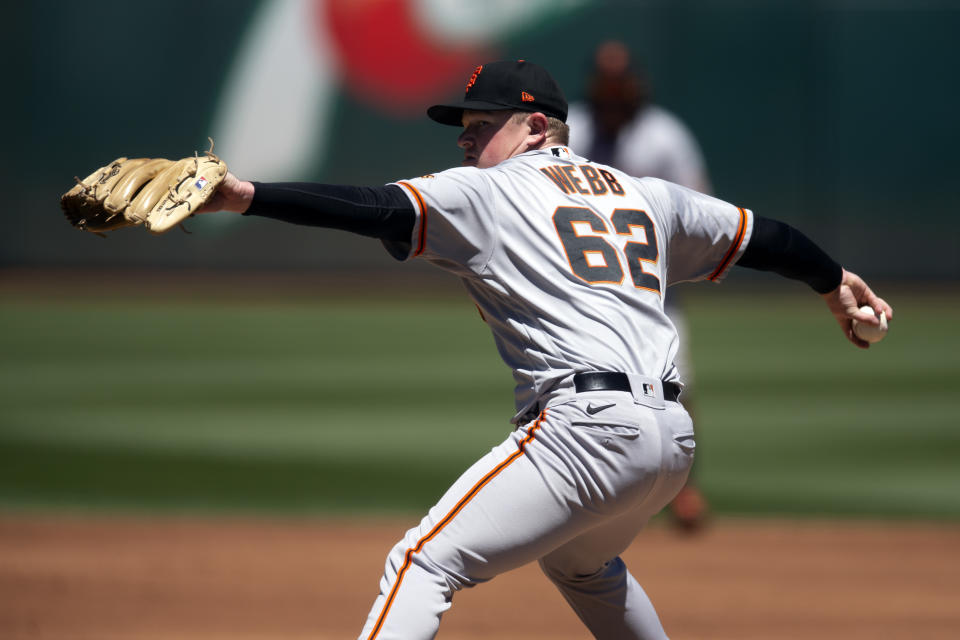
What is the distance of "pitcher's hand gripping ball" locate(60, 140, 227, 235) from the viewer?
2572 millimetres

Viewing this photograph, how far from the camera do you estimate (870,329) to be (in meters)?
3.36

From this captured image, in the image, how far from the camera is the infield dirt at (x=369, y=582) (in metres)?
4.43

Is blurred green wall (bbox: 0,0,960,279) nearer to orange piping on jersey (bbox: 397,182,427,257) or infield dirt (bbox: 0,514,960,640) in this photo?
infield dirt (bbox: 0,514,960,640)

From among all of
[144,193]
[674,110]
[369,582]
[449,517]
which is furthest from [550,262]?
[674,110]

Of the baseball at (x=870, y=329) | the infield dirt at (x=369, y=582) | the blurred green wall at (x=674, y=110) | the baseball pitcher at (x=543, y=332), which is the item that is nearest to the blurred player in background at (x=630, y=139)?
the infield dirt at (x=369, y=582)

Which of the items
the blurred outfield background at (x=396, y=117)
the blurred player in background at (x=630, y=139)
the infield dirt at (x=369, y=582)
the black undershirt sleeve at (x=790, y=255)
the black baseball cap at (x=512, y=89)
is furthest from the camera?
the blurred outfield background at (x=396, y=117)

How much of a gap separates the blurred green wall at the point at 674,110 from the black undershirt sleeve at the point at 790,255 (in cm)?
1493

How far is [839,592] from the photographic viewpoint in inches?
196

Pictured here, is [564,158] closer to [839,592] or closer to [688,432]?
[688,432]

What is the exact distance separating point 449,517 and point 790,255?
1.19m

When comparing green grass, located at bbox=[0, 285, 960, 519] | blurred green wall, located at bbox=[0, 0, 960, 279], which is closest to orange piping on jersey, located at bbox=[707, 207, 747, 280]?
green grass, located at bbox=[0, 285, 960, 519]

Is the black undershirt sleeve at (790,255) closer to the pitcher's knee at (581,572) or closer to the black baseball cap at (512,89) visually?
the black baseball cap at (512,89)

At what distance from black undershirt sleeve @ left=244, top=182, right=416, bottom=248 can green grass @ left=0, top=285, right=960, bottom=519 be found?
13.2ft

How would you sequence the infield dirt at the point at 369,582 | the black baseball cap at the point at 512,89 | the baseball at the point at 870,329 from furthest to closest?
the infield dirt at the point at 369,582 < the baseball at the point at 870,329 < the black baseball cap at the point at 512,89
